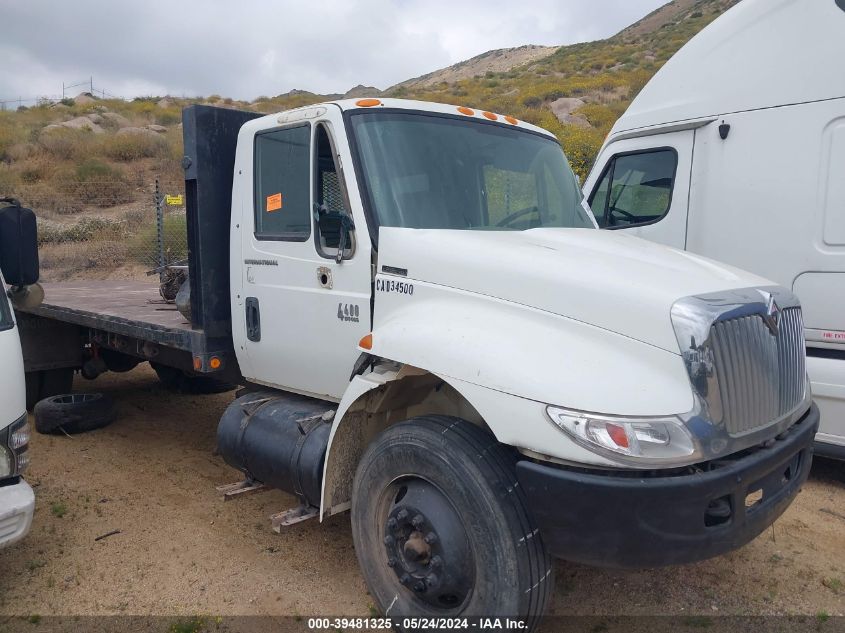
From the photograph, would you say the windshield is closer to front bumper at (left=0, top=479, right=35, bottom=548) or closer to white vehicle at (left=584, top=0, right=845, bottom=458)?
white vehicle at (left=584, top=0, right=845, bottom=458)

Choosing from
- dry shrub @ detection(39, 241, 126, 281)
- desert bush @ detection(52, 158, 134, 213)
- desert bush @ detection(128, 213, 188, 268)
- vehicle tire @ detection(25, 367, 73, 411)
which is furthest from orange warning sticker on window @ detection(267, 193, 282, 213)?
desert bush @ detection(52, 158, 134, 213)

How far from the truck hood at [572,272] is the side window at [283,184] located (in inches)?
28.2

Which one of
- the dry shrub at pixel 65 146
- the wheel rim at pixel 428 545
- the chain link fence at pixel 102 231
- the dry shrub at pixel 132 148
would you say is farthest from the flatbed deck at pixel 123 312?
the dry shrub at pixel 65 146

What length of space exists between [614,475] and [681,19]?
48.5 metres

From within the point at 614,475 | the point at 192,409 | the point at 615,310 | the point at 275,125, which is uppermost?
the point at 275,125

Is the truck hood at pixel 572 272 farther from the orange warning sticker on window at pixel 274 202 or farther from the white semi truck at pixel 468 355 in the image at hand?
the orange warning sticker on window at pixel 274 202

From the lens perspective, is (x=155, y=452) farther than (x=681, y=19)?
No

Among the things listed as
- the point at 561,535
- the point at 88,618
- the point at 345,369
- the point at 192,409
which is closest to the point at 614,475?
the point at 561,535

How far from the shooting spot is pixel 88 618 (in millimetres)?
3451

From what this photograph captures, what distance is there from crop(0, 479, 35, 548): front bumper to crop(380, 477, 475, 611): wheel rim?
1.83 metres

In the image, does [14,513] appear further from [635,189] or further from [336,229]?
[635,189]

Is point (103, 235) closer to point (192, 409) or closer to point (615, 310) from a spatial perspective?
point (192, 409)

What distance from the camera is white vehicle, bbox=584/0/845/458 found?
16.2 ft

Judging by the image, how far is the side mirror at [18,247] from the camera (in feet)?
13.2
